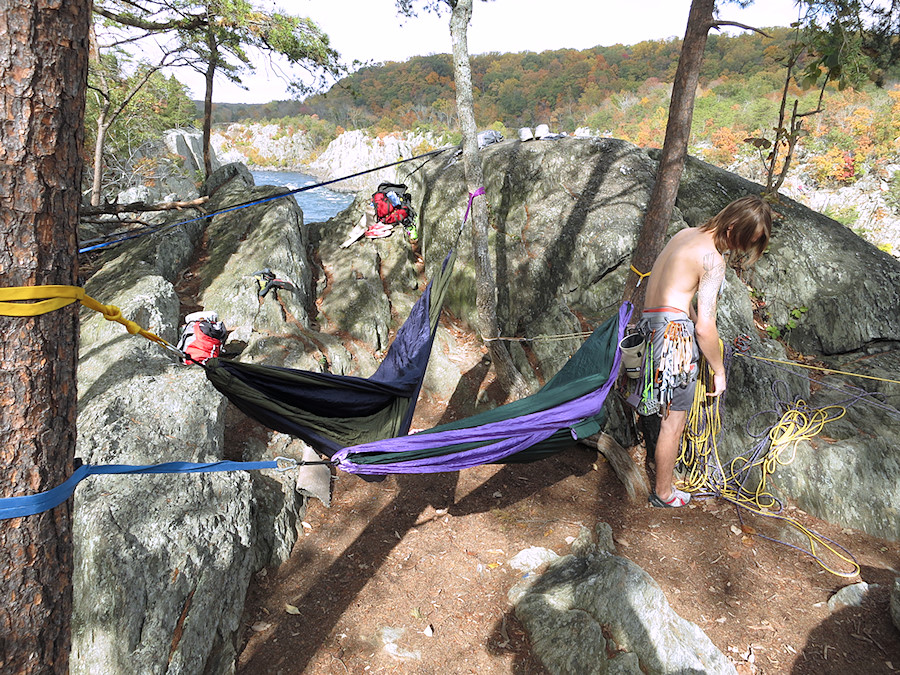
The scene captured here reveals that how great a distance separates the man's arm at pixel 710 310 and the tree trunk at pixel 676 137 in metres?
0.85

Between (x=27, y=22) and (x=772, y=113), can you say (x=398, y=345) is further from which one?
(x=772, y=113)

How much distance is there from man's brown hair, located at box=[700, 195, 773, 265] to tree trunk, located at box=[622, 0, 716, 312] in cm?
87

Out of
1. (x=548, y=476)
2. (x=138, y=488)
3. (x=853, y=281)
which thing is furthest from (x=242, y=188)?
(x=853, y=281)

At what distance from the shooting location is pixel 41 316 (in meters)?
0.90

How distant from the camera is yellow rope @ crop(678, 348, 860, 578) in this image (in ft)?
7.95

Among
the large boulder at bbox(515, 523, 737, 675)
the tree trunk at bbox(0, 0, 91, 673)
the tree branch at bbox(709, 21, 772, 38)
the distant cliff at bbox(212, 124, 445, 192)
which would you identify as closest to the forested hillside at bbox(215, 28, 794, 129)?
the distant cliff at bbox(212, 124, 445, 192)

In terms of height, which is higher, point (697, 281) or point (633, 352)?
point (697, 281)

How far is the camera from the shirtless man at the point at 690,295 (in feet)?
6.18

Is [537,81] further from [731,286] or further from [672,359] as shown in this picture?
[672,359]

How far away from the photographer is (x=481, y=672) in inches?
68.6

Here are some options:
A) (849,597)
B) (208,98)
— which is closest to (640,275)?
(849,597)

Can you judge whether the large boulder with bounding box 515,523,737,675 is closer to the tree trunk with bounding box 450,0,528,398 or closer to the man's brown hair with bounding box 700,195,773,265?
the man's brown hair with bounding box 700,195,773,265

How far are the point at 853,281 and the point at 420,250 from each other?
384 centimetres

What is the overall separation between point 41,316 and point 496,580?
1.94 m
